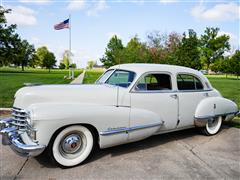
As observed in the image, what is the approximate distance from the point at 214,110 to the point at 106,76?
261 cm

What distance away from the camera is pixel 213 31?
199 feet

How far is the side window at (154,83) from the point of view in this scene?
4.52 metres

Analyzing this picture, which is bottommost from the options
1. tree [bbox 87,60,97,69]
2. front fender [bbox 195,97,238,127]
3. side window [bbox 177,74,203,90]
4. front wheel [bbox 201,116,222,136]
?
front wheel [bbox 201,116,222,136]

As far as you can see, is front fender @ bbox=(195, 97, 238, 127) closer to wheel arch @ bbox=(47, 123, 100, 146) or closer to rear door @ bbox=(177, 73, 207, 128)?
rear door @ bbox=(177, 73, 207, 128)

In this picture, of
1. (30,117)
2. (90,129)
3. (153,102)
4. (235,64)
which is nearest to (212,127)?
(153,102)

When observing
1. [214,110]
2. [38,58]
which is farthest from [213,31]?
[214,110]

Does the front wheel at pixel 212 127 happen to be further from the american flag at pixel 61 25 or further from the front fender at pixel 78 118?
the american flag at pixel 61 25

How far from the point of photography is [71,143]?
148 inches

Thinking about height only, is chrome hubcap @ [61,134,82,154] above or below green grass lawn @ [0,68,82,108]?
below

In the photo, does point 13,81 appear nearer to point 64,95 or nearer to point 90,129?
point 64,95

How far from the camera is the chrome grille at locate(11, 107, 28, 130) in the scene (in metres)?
3.66

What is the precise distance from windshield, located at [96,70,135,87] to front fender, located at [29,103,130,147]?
647 millimetres

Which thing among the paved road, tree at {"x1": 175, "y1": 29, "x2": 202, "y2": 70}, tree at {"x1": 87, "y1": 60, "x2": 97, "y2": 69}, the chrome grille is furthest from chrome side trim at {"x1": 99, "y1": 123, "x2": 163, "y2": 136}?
tree at {"x1": 87, "y1": 60, "x2": 97, "y2": 69}

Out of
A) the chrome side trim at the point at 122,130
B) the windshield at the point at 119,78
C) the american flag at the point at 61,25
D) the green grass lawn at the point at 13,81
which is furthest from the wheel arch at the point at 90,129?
the american flag at the point at 61,25
